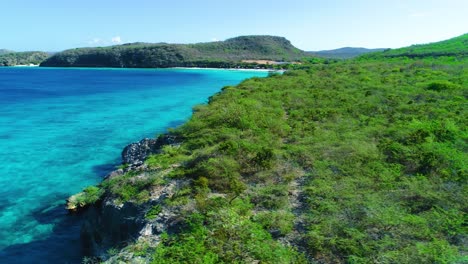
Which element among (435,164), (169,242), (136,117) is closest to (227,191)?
(169,242)

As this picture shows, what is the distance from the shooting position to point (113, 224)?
50.0 ft

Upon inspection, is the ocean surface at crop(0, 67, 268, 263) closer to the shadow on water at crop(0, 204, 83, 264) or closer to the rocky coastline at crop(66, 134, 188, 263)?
the shadow on water at crop(0, 204, 83, 264)

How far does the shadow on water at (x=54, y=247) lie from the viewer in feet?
53.1

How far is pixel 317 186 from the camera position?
47.9 ft

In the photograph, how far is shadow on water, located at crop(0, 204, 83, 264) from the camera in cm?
1619

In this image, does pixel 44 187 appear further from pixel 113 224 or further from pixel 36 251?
pixel 113 224

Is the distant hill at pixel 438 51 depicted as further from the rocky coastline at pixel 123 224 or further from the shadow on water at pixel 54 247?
the shadow on water at pixel 54 247

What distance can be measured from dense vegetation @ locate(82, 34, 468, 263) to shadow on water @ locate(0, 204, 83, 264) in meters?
3.57

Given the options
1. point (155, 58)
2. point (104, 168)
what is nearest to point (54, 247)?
point (104, 168)

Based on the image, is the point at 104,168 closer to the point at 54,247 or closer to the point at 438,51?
the point at 54,247

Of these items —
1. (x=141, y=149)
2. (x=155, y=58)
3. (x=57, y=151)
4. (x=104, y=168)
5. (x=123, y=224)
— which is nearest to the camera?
(x=123, y=224)

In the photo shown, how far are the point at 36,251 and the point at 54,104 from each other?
52.6 meters

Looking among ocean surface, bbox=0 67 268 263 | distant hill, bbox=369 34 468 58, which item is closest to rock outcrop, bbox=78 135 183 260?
ocean surface, bbox=0 67 268 263

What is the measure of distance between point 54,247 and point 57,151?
18.2m
